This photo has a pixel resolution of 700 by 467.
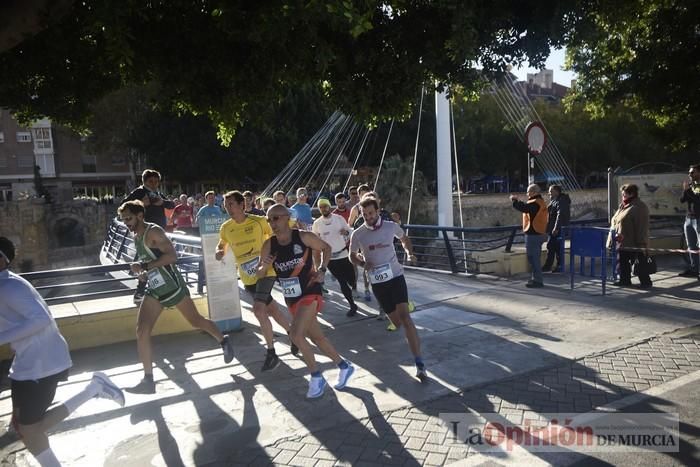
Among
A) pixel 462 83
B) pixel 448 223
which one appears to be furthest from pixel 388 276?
pixel 448 223

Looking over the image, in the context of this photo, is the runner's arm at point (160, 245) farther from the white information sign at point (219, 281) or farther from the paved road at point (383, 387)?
the white information sign at point (219, 281)

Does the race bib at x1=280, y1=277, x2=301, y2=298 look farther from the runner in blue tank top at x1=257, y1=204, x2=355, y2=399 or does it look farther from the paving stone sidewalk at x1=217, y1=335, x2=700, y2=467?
the paving stone sidewalk at x1=217, y1=335, x2=700, y2=467

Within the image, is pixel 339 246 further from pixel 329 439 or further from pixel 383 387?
pixel 329 439

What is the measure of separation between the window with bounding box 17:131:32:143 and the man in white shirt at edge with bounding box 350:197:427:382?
191ft

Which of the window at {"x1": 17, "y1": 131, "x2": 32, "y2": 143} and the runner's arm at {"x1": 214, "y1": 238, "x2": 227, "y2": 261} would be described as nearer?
the runner's arm at {"x1": 214, "y1": 238, "x2": 227, "y2": 261}

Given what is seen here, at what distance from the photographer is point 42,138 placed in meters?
54.3

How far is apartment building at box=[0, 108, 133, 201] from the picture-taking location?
53375mm

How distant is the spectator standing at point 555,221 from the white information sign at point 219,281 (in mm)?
6545

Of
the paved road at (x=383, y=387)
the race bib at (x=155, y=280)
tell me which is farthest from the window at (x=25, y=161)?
the race bib at (x=155, y=280)

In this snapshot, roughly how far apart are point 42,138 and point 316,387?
59.0 m

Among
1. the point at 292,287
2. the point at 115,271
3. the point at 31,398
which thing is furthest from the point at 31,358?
the point at 115,271

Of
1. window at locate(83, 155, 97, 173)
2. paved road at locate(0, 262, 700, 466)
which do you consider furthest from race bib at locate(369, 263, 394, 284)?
window at locate(83, 155, 97, 173)

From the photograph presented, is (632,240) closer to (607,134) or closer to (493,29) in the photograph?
(493,29)

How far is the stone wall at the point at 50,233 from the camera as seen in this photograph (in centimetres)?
3622
